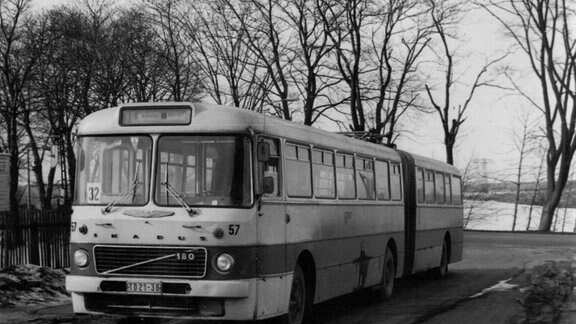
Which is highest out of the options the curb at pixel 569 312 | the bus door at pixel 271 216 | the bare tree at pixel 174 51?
the bare tree at pixel 174 51

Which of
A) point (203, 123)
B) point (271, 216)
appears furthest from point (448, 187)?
point (203, 123)

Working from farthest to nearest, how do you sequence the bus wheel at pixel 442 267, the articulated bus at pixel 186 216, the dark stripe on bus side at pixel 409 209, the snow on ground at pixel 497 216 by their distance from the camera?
1. the snow on ground at pixel 497 216
2. the bus wheel at pixel 442 267
3. the dark stripe on bus side at pixel 409 209
4. the articulated bus at pixel 186 216

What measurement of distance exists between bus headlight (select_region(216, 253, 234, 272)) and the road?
3037 millimetres

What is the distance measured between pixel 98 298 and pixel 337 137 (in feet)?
16.5

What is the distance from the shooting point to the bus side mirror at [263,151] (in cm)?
1044

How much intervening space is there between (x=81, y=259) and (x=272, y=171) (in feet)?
7.97

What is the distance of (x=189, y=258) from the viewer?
1022 centimetres

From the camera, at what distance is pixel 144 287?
10.2 m

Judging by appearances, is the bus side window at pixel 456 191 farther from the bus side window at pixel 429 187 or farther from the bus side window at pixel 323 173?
the bus side window at pixel 323 173

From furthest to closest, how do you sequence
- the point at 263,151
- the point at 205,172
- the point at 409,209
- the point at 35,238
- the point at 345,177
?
the point at 35,238, the point at 409,209, the point at 345,177, the point at 263,151, the point at 205,172

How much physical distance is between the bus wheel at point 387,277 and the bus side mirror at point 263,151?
248 inches

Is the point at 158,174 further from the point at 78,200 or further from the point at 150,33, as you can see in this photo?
the point at 150,33

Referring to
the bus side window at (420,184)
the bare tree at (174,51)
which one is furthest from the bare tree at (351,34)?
the bus side window at (420,184)

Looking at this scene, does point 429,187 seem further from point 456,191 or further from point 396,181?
point 456,191
